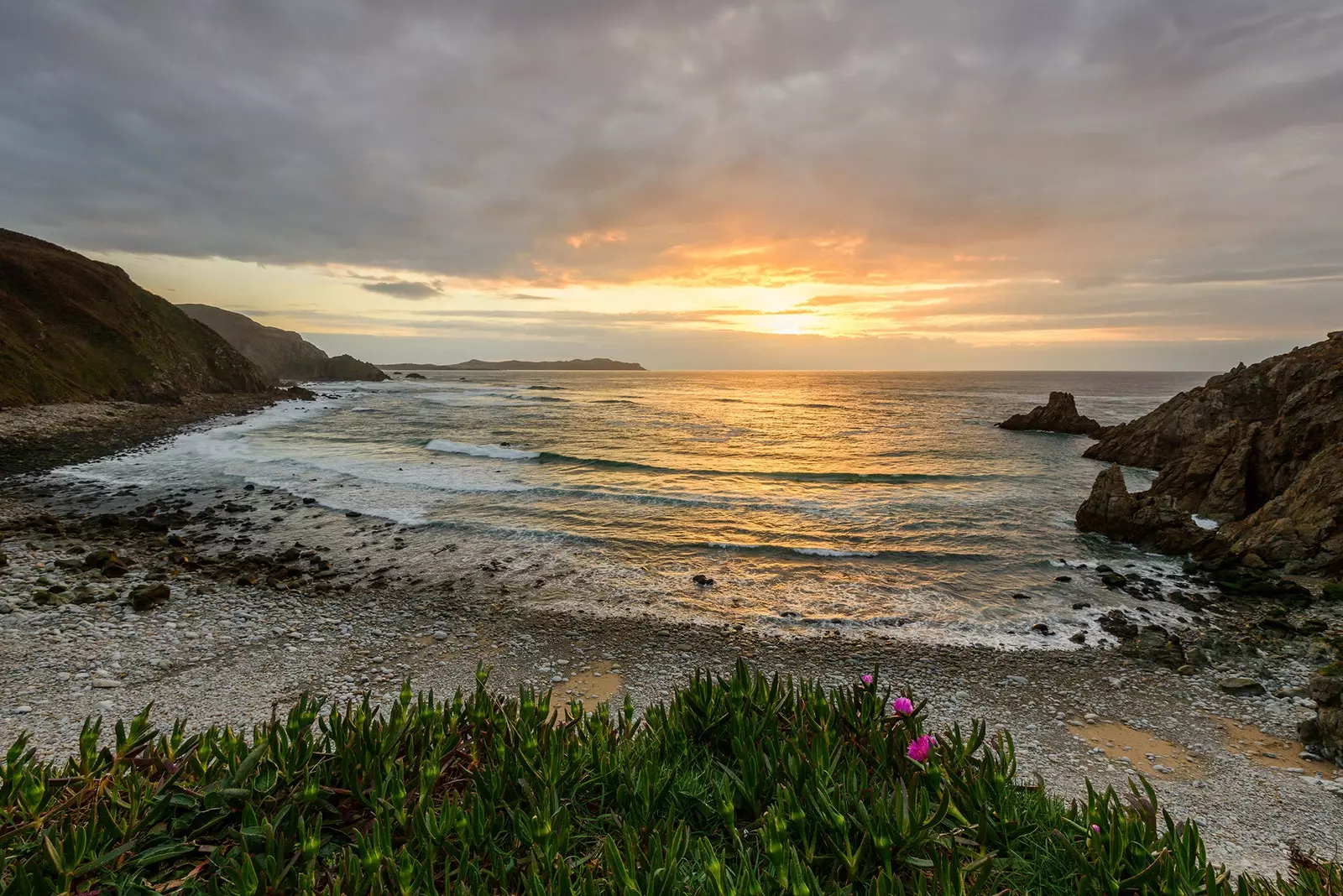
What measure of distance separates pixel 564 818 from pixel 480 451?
3346cm

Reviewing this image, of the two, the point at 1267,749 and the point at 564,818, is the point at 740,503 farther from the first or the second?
the point at 564,818

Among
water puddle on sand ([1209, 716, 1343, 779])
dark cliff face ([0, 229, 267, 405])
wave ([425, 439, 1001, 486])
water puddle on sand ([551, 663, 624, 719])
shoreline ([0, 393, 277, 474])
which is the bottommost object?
water puddle on sand ([551, 663, 624, 719])

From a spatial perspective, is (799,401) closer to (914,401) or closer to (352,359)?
(914,401)

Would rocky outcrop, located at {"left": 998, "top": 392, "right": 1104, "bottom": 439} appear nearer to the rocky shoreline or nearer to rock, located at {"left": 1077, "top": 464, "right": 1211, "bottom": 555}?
rock, located at {"left": 1077, "top": 464, "right": 1211, "bottom": 555}

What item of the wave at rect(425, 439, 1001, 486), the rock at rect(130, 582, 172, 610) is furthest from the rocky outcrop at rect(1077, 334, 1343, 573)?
the rock at rect(130, 582, 172, 610)

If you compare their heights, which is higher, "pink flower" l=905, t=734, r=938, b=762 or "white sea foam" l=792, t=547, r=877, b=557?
"pink flower" l=905, t=734, r=938, b=762

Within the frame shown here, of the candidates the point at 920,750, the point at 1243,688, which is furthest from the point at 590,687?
the point at 1243,688

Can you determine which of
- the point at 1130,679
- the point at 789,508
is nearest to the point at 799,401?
the point at 789,508

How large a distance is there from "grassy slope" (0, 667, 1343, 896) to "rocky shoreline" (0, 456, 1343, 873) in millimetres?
3436

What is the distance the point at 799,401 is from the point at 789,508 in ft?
228

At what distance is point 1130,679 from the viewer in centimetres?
952

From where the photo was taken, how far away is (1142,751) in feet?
24.9

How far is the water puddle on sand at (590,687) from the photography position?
8445mm

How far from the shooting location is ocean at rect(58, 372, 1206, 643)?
13094 millimetres
